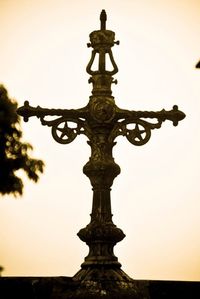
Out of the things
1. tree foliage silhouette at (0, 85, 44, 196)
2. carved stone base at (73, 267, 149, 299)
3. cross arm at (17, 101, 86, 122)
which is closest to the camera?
carved stone base at (73, 267, 149, 299)

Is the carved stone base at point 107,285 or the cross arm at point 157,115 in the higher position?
the cross arm at point 157,115

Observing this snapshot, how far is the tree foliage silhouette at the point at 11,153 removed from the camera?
10141mm

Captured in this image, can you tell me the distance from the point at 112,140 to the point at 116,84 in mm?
648

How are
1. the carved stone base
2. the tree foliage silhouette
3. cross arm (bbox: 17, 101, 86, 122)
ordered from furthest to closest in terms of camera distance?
the tree foliage silhouette, cross arm (bbox: 17, 101, 86, 122), the carved stone base

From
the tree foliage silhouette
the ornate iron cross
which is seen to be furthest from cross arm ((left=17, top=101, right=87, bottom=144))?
the tree foliage silhouette

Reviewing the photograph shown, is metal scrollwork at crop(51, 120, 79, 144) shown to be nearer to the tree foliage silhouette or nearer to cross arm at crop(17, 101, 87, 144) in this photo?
cross arm at crop(17, 101, 87, 144)

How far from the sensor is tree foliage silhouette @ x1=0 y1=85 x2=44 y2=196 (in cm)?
1014

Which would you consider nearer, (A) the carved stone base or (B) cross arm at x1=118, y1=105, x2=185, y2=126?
(A) the carved stone base

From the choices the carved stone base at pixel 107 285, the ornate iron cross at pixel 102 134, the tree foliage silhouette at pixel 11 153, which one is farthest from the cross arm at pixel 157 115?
the tree foliage silhouette at pixel 11 153

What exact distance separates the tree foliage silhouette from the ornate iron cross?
143 inches

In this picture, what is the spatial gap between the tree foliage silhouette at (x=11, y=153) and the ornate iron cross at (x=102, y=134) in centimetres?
364

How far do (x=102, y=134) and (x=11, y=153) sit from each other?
4126 mm

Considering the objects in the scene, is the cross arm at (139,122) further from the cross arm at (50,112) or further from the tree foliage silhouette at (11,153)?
the tree foliage silhouette at (11,153)

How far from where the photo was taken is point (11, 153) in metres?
10.4
